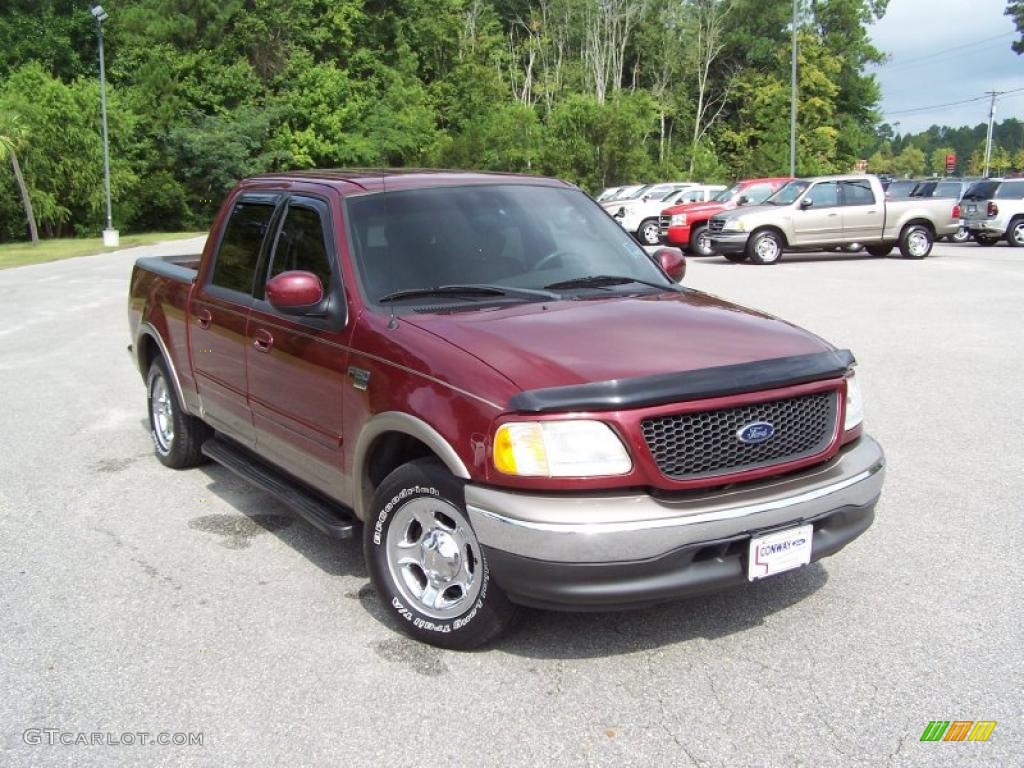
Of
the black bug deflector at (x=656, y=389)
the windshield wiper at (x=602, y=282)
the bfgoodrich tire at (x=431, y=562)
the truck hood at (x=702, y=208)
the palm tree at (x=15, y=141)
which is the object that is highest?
the palm tree at (x=15, y=141)

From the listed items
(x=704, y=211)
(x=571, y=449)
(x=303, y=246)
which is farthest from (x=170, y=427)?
(x=704, y=211)

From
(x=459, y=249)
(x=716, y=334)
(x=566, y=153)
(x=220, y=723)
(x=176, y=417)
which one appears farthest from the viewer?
(x=566, y=153)

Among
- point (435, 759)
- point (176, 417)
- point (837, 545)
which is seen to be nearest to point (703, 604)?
point (837, 545)

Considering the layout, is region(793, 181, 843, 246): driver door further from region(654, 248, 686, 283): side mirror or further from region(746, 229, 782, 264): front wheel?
region(654, 248, 686, 283): side mirror

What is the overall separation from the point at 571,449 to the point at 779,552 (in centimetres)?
88

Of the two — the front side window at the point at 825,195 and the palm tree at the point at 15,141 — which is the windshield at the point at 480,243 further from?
the palm tree at the point at 15,141

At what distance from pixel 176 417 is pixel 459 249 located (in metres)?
2.67

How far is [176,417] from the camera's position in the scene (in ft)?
20.3

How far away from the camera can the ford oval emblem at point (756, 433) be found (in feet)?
11.4

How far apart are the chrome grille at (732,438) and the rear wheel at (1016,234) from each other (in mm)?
26237

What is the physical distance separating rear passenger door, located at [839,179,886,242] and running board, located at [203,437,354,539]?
18.9 metres

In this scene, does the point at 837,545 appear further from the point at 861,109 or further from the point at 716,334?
the point at 861,109

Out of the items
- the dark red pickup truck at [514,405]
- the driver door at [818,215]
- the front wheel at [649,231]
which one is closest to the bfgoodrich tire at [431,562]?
the dark red pickup truck at [514,405]

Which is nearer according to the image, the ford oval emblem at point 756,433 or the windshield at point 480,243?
the ford oval emblem at point 756,433
